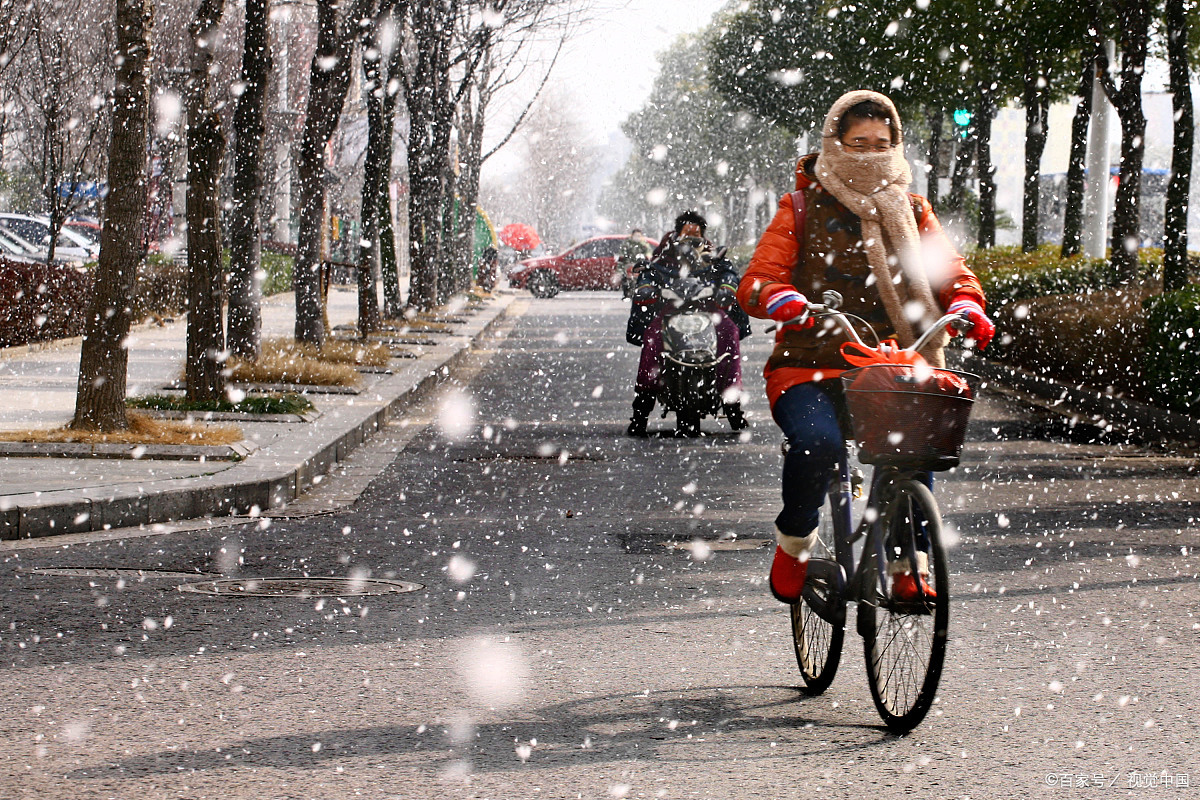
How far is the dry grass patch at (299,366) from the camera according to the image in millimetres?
15445

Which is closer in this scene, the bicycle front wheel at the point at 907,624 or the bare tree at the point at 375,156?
the bicycle front wheel at the point at 907,624

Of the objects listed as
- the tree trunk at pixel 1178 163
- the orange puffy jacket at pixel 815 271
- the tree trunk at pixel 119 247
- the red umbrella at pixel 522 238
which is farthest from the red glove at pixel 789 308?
the red umbrella at pixel 522 238

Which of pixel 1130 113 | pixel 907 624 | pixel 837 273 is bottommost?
pixel 907 624

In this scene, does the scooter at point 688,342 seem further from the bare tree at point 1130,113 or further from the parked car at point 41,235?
the parked car at point 41,235

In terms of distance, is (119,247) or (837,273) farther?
(119,247)

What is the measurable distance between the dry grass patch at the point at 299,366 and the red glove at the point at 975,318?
1076 cm

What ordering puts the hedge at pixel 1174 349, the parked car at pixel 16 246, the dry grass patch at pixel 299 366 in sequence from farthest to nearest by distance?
1. the parked car at pixel 16 246
2. the dry grass patch at pixel 299 366
3. the hedge at pixel 1174 349

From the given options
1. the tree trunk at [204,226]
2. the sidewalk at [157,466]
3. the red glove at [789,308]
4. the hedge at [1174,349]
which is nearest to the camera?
the red glove at [789,308]

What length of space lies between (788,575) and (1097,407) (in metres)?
10.3

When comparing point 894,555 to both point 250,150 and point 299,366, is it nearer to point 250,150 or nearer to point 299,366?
point 250,150

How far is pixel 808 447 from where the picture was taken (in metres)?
5.11

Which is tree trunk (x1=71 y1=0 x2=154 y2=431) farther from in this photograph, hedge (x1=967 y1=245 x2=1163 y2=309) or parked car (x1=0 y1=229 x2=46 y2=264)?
parked car (x1=0 y1=229 x2=46 y2=264)

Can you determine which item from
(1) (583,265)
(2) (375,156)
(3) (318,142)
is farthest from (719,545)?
(1) (583,265)

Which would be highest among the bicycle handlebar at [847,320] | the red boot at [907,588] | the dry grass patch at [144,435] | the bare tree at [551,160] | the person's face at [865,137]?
the bare tree at [551,160]
